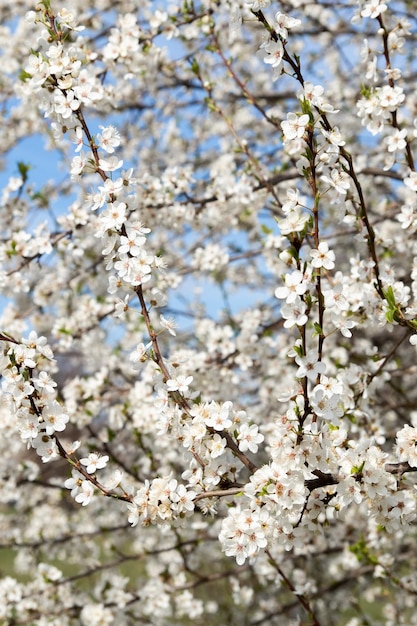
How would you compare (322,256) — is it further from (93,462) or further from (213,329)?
(213,329)

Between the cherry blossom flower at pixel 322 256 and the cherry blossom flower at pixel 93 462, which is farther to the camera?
the cherry blossom flower at pixel 93 462

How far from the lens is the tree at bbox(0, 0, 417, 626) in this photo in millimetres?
2078

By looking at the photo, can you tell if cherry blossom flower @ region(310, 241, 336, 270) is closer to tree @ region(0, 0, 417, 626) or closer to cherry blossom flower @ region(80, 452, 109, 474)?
tree @ region(0, 0, 417, 626)

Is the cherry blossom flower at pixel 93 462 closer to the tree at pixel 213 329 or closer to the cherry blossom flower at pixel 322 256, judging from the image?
the tree at pixel 213 329

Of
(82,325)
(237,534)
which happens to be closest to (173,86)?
(82,325)

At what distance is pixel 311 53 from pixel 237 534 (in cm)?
661

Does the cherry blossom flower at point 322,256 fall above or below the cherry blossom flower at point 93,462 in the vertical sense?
above

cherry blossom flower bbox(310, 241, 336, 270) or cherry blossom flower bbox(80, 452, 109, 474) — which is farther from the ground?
cherry blossom flower bbox(310, 241, 336, 270)

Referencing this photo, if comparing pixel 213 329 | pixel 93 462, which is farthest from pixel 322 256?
pixel 213 329

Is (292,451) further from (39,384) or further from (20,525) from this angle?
(20,525)

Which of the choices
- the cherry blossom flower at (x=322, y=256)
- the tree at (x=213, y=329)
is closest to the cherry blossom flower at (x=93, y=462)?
the tree at (x=213, y=329)

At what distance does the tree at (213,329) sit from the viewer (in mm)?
2078

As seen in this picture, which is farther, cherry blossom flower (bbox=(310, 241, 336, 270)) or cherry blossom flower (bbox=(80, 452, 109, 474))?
cherry blossom flower (bbox=(80, 452, 109, 474))

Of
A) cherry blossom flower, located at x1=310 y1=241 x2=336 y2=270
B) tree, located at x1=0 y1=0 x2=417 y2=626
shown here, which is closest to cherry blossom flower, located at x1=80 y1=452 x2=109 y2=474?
tree, located at x1=0 y1=0 x2=417 y2=626
